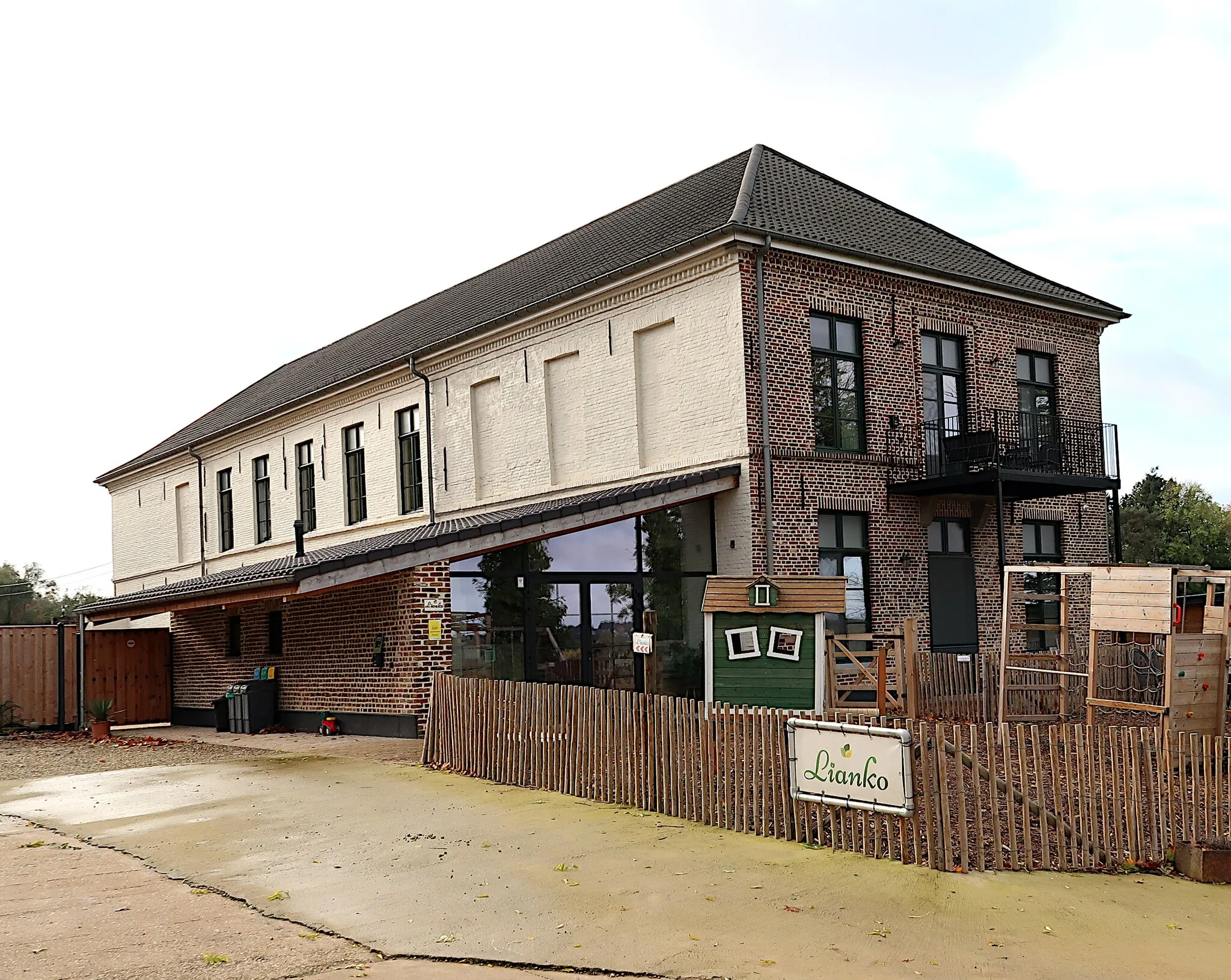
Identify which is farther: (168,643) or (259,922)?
(168,643)

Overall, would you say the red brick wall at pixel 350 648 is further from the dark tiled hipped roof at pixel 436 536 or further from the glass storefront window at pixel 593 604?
the dark tiled hipped roof at pixel 436 536

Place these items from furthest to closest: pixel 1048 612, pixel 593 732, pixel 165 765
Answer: pixel 1048 612 → pixel 165 765 → pixel 593 732

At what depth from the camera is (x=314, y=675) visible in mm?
19703

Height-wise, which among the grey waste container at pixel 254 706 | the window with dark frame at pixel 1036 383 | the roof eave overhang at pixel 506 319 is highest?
the roof eave overhang at pixel 506 319

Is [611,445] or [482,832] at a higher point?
[611,445]

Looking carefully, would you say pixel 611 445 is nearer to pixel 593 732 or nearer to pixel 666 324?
pixel 666 324

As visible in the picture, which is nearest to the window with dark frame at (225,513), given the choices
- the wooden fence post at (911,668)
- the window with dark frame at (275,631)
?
the window with dark frame at (275,631)

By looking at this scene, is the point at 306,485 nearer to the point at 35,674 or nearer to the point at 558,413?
the point at 35,674

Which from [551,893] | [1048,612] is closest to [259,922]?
[551,893]

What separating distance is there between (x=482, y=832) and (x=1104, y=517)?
1687cm

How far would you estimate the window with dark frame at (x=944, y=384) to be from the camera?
20500mm

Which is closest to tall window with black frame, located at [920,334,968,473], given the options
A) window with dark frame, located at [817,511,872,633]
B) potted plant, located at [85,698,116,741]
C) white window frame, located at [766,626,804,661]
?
window with dark frame, located at [817,511,872,633]

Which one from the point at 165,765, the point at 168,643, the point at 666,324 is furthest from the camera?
the point at 168,643

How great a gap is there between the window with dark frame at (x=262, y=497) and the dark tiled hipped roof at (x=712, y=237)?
1.77 m
